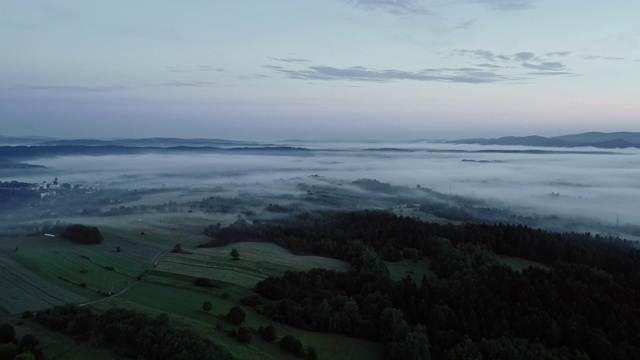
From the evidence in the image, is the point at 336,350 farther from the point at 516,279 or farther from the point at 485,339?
the point at 516,279

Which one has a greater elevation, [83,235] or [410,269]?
[83,235]

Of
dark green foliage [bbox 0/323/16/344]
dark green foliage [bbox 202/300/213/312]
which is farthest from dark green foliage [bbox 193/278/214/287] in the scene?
dark green foliage [bbox 0/323/16/344]

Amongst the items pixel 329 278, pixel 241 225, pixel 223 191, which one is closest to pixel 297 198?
pixel 223 191

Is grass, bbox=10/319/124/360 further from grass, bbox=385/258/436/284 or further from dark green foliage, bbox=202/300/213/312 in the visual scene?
grass, bbox=385/258/436/284

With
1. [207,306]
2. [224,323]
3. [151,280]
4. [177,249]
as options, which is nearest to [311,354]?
[224,323]

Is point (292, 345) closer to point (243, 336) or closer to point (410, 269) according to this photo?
point (243, 336)

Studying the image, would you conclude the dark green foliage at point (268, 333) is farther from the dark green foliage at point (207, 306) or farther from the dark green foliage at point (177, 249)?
the dark green foliage at point (177, 249)

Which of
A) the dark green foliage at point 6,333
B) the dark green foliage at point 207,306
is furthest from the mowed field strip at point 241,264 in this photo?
the dark green foliage at point 6,333
